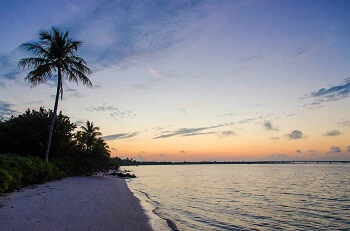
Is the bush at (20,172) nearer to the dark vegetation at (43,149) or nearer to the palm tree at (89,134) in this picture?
the dark vegetation at (43,149)

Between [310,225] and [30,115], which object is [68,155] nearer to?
[30,115]

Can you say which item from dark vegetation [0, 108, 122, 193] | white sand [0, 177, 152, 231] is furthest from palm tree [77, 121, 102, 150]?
white sand [0, 177, 152, 231]

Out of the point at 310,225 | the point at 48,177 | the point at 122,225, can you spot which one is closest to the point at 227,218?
the point at 310,225

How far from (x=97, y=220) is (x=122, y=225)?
1.11 meters

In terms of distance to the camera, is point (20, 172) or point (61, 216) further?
point (20, 172)

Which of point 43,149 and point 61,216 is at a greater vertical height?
point 43,149

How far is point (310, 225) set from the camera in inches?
551

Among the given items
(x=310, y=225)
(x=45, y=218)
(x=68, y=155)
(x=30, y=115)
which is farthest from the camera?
(x=68, y=155)

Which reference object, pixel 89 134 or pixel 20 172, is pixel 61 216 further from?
pixel 89 134

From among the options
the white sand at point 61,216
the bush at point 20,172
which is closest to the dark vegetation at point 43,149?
the bush at point 20,172

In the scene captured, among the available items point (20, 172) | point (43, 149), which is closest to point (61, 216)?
point (20, 172)

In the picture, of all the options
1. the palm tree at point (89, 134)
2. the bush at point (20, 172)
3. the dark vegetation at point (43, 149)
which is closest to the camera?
the bush at point (20, 172)

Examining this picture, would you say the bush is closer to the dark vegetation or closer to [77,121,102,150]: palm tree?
the dark vegetation

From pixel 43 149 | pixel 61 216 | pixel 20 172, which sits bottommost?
pixel 61 216
